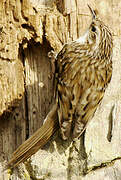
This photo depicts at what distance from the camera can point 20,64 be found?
10.6 ft

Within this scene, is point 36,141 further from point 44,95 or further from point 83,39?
point 83,39

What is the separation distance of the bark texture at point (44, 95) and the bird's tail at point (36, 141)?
0.18 meters

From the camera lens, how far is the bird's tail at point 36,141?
9.59ft

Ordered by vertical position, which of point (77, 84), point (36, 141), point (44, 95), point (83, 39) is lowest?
point (36, 141)

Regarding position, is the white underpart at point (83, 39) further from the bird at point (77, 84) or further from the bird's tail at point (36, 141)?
the bird's tail at point (36, 141)

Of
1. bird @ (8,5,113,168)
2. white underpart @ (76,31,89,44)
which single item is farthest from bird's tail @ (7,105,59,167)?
→ white underpart @ (76,31,89,44)

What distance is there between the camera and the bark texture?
3.12m

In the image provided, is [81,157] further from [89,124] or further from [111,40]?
[111,40]

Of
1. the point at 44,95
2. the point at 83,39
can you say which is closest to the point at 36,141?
the point at 44,95

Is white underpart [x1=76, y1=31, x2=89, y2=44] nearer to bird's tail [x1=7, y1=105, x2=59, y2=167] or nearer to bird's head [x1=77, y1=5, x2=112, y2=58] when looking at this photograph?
bird's head [x1=77, y1=5, x2=112, y2=58]

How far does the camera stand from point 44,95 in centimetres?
327

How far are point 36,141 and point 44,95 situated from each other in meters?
0.47

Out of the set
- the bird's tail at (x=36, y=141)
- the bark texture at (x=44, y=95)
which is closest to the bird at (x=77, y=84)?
the bird's tail at (x=36, y=141)

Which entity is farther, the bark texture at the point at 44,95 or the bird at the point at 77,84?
the bark texture at the point at 44,95
